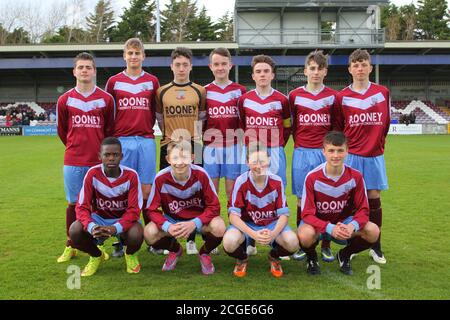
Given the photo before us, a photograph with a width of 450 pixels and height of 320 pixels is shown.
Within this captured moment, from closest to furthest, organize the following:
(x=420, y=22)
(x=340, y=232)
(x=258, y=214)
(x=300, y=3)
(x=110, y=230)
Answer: (x=340, y=232)
(x=110, y=230)
(x=258, y=214)
(x=300, y=3)
(x=420, y=22)

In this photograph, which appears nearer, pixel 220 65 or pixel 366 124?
pixel 366 124

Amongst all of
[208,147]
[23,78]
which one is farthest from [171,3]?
[208,147]

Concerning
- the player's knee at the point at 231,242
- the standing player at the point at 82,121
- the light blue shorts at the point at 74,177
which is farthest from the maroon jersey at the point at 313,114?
the light blue shorts at the point at 74,177

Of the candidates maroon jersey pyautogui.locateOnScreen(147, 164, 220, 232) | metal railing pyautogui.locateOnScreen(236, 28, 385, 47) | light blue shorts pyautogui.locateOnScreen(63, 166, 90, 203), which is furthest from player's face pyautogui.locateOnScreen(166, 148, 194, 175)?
metal railing pyautogui.locateOnScreen(236, 28, 385, 47)

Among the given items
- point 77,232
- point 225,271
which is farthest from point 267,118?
point 77,232

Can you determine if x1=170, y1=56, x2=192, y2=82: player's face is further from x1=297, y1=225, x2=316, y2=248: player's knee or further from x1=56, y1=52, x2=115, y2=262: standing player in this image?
x1=297, y1=225, x2=316, y2=248: player's knee

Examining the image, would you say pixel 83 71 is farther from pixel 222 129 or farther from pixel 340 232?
pixel 340 232

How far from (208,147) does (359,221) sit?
63.6 inches

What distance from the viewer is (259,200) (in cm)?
356

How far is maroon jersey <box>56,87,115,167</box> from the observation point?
3.92m

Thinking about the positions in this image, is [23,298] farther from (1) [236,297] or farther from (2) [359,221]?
(2) [359,221]

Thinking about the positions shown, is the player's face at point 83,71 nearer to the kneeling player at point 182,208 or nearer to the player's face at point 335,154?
the kneeling player at point 182,208

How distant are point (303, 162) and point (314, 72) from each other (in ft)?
2.64

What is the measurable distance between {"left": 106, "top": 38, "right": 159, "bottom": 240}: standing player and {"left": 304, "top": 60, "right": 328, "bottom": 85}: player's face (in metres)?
1.46
